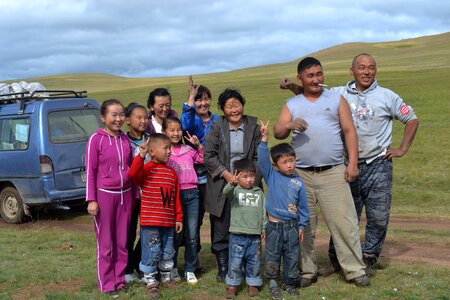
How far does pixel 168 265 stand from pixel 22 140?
5.61 metres

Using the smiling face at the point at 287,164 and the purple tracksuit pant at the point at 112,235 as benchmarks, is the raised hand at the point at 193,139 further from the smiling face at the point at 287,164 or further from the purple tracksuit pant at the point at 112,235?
the smiling face at the point at 287,164

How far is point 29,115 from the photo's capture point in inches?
416

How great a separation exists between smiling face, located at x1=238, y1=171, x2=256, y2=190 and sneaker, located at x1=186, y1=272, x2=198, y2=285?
124 centimetres

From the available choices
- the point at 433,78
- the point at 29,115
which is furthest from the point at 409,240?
the point at 433,78

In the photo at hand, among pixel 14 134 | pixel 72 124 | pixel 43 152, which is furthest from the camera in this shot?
pixel 14 134

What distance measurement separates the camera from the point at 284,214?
Result: 5.82 m

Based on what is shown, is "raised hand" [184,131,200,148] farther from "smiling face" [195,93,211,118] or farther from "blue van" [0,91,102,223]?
"blue van" [0,91,102,223]

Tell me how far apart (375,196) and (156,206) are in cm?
238

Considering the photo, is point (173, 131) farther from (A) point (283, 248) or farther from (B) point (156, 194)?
(A) point (283, 248)

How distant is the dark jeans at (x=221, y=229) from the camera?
243 inches

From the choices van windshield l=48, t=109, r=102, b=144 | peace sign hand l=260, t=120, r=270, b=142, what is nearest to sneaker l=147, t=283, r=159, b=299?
peace sign hand l=260, t=120, r=270, b=142

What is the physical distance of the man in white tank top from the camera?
5.89 meters

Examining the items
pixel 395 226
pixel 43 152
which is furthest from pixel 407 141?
pixel 43 152

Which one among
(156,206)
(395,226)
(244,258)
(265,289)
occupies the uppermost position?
(156,206)
